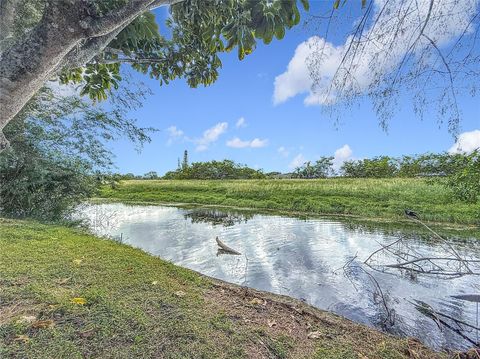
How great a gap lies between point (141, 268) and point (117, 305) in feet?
5.39

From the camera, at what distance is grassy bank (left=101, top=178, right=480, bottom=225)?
1377cm

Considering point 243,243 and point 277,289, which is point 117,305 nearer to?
point 277,289

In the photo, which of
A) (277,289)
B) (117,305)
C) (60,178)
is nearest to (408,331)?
(277,289)

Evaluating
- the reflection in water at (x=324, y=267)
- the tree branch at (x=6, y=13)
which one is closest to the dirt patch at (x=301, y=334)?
the reflection in water at (x=324, y=267)

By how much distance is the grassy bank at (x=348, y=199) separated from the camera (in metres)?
13.8

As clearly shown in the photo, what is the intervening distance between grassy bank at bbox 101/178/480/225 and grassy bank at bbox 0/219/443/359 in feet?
26.7

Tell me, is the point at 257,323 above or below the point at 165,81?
below

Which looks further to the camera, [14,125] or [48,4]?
[14,125]

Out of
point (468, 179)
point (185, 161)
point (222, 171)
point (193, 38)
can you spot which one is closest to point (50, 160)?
point (193, 38)

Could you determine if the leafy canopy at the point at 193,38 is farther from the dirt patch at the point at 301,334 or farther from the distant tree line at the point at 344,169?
the distant tree line at the point at 344,169

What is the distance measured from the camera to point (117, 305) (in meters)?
3.22

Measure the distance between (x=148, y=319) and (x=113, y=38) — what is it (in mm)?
2715

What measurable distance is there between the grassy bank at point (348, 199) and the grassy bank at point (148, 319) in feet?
26.7

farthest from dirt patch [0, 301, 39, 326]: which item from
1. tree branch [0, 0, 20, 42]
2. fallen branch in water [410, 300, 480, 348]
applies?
fallen branch in water [410, 300, 480, 348]
